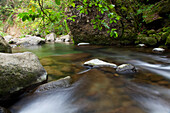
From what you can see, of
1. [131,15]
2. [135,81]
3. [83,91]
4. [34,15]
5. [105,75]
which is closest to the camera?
[34,15]

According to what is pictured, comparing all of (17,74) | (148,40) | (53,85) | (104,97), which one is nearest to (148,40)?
(148,40)

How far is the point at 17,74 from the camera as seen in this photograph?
176 cm

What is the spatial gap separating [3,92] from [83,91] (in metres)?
1.27

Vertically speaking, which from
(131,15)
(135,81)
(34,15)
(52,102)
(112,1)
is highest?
(112,1)

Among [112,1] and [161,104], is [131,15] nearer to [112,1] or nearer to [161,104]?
[112,1]

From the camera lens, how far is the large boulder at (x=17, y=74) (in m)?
1.61

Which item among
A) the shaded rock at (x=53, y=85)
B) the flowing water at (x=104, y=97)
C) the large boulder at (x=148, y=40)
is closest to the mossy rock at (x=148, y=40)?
the large boulder at (x=148, y=40)

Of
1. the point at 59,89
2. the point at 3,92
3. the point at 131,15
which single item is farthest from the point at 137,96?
the point at 131,15

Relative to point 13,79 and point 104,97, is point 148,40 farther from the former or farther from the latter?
point 13,79

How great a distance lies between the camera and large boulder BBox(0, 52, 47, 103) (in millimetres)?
1608

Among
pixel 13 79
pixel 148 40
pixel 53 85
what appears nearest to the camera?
pixel 13 79

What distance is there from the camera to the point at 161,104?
5.09 feet

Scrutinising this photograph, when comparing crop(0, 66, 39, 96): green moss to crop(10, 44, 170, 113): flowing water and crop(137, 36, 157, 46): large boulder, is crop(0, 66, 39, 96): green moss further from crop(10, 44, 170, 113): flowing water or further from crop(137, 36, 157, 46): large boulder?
crop(137, 36, 157, 46): large boulder

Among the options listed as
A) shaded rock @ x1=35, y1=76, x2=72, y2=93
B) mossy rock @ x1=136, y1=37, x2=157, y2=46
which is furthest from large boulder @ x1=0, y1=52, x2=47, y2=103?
mossy rock @ x1=136, y1=37, x2=157, y2=46
